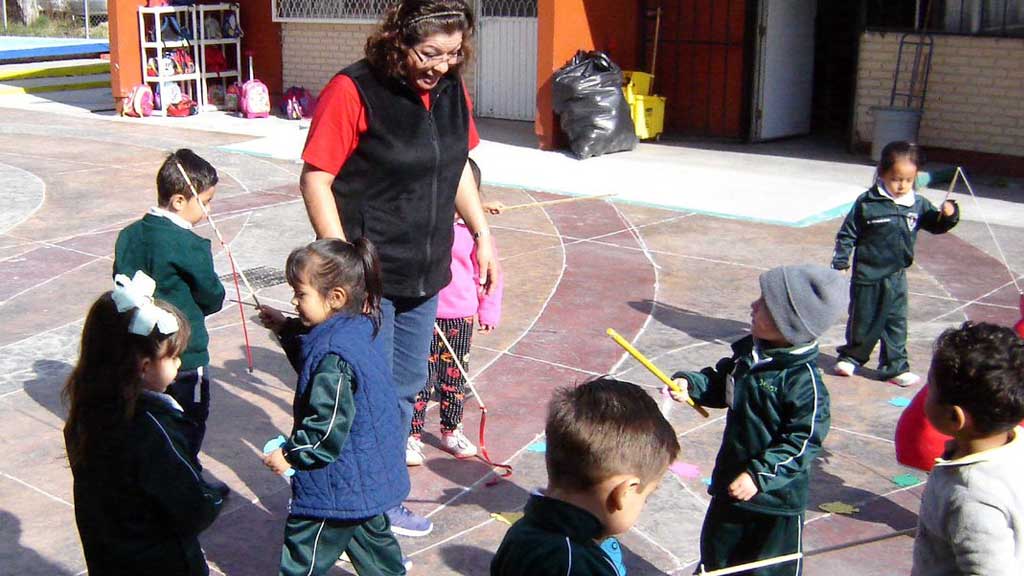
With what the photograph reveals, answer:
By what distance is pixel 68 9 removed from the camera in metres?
34.9

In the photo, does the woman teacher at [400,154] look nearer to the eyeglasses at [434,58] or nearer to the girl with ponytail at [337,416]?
the eyeglasses at [434,58]

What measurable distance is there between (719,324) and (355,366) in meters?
4.12

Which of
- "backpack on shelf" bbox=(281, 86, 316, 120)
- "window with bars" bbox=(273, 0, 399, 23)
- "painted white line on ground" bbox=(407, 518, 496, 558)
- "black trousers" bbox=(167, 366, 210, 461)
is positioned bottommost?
"painted white line on ground" bbox=(407, 518, 496, 558)

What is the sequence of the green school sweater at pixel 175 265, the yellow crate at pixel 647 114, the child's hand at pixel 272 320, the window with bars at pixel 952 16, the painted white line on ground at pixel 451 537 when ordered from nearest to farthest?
the child's hand at pixel 272 320 → the painted white line on ground at pixel 451 537 → the green school sweater at pixel 175 265 → the window with bars at pixel 952 16 → the yellow crate at pixel 647 114

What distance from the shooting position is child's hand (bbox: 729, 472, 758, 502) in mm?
3316

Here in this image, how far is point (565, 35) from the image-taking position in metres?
13.2

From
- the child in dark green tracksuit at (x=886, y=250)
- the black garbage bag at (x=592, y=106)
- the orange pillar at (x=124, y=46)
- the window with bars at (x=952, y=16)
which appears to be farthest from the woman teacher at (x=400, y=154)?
the orange pillar at (x=124, y=46)

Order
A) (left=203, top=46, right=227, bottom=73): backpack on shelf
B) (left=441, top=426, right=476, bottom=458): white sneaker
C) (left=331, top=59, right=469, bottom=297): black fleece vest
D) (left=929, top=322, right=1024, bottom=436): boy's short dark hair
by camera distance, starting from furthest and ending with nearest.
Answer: (left=203, top=46, right=227, bottom=73): backpack on shelf → (left=441, top=426, right=476, bottom=458): white sneaker → (left=331, top=59, right=469, bottom=297): black fleece vest → (left=929, top=322, right=1024, bottom=436): boy's short dark hair

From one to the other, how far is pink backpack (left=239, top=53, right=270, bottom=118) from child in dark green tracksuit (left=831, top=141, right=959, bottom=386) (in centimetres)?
1182

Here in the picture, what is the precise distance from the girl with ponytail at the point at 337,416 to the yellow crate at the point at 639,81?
34.5 feet

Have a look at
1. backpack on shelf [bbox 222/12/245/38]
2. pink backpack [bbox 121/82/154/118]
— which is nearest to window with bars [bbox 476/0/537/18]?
backpack on shelf [bbox 222/12/245/38]

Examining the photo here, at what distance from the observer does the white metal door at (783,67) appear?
13766mm

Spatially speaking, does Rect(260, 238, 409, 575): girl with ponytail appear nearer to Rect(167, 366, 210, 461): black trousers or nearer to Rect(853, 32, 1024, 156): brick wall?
Rect(167, 366, 210, 461): black trousers

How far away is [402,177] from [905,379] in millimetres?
3433
